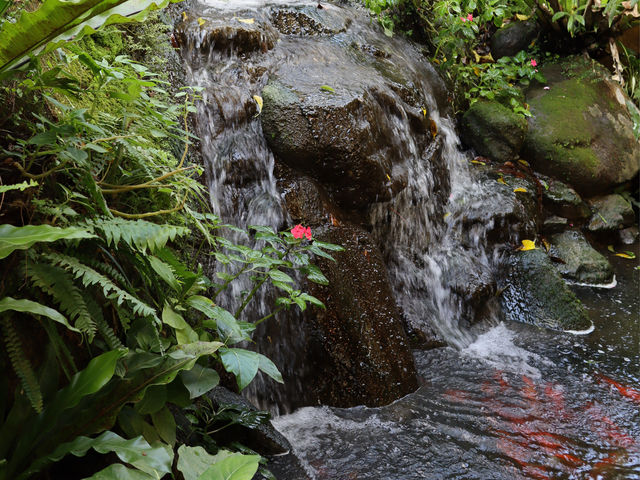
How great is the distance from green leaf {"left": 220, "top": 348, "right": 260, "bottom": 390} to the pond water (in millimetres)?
910

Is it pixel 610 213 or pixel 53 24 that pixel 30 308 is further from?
pixel 610 213

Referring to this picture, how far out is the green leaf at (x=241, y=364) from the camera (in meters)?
1.71

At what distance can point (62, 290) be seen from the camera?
1.45 meters

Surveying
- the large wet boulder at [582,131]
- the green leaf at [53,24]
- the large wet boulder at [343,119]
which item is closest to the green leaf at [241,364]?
the green leaf at [53,24]

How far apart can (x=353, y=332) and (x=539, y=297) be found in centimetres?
220

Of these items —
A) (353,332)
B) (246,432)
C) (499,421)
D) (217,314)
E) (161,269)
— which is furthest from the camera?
(353,332)

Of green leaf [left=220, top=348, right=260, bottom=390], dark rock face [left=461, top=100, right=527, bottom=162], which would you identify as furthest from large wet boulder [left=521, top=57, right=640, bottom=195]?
green leaf [left=220, top=348, right=260, bottom=390]

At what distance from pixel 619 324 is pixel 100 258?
4280 millimetres

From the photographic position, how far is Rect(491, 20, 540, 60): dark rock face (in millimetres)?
6438

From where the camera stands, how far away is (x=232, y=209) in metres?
3.53

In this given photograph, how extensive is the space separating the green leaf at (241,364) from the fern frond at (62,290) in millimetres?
488

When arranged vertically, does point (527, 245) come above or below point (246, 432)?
below

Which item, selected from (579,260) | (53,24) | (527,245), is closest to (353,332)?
(53,24)

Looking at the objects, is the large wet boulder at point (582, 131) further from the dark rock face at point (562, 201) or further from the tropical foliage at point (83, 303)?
the tropical foliage at point (83, 303)
